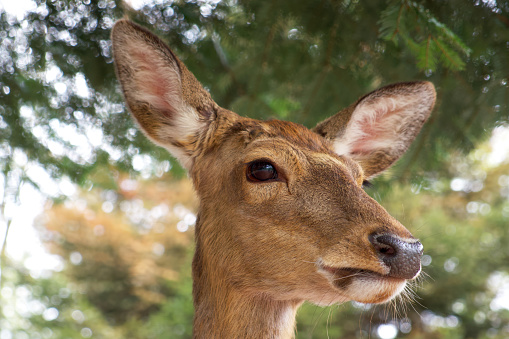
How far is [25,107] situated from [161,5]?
148 cm

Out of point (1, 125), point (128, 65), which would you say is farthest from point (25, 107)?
point (128, 65)

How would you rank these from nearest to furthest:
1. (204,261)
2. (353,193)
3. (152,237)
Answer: (353,193)
(204,261)
(152,237)

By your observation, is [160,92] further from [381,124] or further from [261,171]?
[381,124]

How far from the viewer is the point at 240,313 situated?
243cm

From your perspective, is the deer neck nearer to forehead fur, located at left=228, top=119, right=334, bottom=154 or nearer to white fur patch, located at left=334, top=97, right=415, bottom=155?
forehead fur, located at left=228, top=119, right=334, bottom=154

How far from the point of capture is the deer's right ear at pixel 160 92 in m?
2.58

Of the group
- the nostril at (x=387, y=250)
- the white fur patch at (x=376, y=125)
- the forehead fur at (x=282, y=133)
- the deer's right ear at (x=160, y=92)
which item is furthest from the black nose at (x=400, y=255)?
the deer's right ear at (x=160, y=92)

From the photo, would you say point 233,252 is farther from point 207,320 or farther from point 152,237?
point 152,237

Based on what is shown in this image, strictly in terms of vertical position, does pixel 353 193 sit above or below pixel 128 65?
below

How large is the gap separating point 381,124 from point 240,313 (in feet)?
5.00

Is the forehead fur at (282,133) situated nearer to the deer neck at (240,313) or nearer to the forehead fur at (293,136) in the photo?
the forehead fur at (293,136)

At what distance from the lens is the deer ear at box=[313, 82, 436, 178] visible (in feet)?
9.78

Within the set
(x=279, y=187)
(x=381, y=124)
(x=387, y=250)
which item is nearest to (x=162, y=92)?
(x=279, y=187)

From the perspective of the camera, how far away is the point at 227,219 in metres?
2.45
